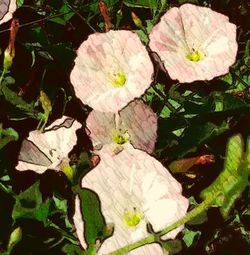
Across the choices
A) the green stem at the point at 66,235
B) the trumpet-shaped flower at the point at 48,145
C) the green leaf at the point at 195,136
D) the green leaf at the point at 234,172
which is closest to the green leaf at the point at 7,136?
the trumpet-shaped flower at the point at 48,145

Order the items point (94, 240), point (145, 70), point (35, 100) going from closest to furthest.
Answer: point (94, 240) < point (145, 70) < point (35, 100)

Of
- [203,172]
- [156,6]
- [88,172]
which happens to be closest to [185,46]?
[156,6]

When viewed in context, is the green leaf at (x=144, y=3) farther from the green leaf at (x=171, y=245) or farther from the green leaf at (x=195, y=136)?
the green leaf at (x=171, y=245)

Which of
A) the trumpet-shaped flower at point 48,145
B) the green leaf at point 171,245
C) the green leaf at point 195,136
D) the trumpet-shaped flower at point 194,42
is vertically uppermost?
the trumpet-shaped flower at point 194,42

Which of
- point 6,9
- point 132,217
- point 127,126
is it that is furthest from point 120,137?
point 6,9

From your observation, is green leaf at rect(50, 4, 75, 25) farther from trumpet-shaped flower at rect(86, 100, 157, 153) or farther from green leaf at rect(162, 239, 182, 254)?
green leaf at rect(162, 239, 182, 254)

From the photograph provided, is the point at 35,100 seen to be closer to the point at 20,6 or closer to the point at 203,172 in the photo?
the point at 20,6

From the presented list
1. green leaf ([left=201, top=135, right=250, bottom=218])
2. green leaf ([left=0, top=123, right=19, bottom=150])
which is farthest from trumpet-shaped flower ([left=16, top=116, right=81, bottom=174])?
green leaf ([left=201, top=135, right=250, bottom=218])
